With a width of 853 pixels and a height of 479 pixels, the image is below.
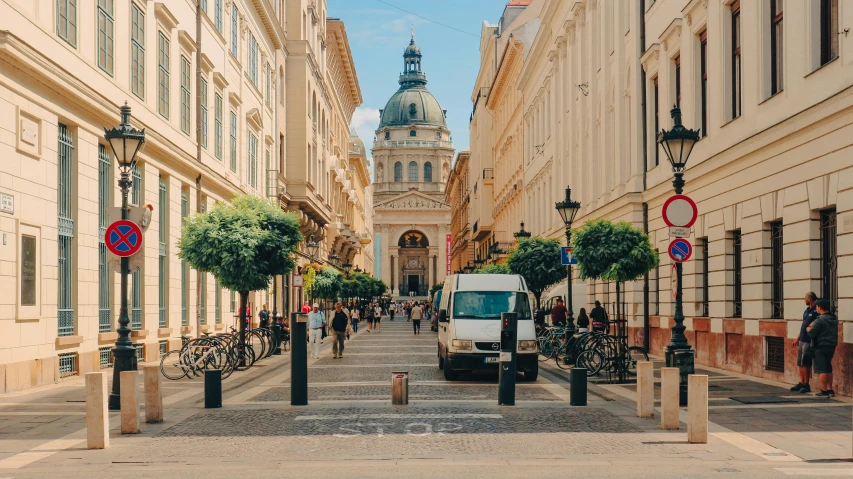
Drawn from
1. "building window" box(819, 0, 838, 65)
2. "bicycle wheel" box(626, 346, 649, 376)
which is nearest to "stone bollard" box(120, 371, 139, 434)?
"bicycle wheel" box(626, 346, 649, 376)

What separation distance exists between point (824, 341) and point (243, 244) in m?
13.0

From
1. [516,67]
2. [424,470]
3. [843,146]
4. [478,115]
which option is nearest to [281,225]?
[843,146]

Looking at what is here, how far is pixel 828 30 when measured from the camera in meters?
16.8

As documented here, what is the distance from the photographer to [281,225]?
2452cm

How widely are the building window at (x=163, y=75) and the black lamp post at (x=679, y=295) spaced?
1595cm

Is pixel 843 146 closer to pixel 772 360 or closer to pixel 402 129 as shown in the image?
pixel 772 360

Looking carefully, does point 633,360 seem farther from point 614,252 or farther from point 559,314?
point 559,314

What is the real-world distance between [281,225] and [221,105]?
41.4 feet

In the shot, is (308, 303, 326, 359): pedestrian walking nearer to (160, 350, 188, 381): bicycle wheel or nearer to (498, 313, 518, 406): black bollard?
(160, 350, 188, 381): bicycle wheel

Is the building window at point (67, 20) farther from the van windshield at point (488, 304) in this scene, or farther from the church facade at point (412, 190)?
the church facade at point (412, 190)

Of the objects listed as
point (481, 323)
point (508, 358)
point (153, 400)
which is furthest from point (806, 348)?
point (153, 400)

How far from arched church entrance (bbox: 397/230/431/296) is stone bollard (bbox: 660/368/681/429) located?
158037 millimetres

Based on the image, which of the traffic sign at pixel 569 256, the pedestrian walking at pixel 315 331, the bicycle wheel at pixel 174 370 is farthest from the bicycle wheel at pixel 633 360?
the pedestrian walking at pixel 315 331

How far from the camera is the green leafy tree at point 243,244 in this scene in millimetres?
23797
